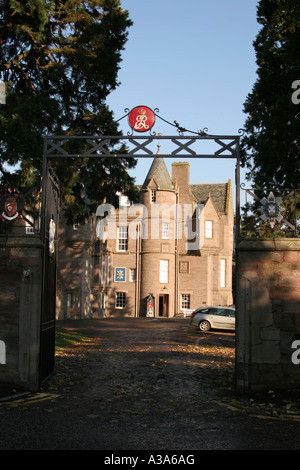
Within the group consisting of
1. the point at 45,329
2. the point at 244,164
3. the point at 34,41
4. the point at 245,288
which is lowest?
the point at 45,329

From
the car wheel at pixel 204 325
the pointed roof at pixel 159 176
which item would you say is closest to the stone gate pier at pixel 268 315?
the car wheel at pixel 204 325

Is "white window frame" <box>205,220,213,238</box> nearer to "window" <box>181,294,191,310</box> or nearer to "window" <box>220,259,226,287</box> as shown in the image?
"window" <box>220,259,226,287</box>

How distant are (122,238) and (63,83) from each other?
96.7 feet

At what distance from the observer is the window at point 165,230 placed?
48.3m

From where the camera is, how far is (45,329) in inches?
446

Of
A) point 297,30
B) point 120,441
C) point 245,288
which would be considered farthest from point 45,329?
point 297,30

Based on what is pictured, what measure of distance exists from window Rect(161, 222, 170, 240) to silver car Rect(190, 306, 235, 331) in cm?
1907

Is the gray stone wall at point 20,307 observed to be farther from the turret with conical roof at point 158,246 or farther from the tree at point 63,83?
the turret with conical roof at point 158,246

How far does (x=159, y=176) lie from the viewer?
49281 mm

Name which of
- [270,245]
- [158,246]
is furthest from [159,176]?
[270,245]

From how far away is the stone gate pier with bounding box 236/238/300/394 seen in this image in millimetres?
10141

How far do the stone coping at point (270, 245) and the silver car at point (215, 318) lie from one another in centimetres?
1912

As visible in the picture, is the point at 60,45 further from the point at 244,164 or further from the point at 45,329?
the point at 45,329

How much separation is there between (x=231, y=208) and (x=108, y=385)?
148 feet
